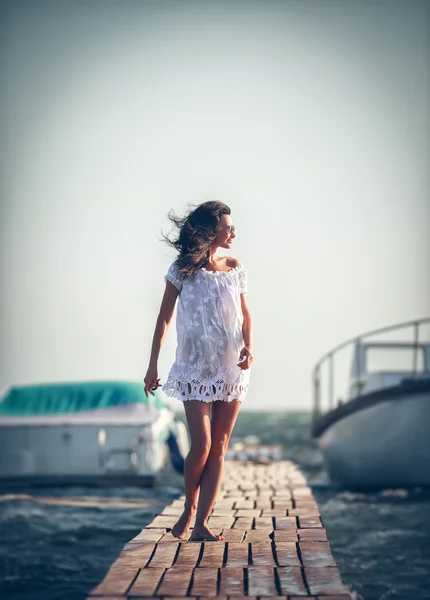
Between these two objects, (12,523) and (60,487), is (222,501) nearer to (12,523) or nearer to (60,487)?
(12,523)

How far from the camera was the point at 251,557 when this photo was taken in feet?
15.5

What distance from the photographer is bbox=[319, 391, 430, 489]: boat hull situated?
13211mm

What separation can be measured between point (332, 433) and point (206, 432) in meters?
10.5

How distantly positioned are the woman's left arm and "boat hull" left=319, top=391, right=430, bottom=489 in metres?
8.59

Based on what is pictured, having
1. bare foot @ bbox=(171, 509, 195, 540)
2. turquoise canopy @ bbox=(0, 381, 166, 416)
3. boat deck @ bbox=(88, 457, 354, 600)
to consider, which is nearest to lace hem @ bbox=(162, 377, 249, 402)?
bare foot @ bbox=(171, 509, 195, 540)

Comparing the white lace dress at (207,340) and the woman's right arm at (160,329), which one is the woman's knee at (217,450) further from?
the woman's right arm at (160,329)

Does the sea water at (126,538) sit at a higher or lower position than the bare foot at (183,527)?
lower

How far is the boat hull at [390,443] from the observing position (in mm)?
13211

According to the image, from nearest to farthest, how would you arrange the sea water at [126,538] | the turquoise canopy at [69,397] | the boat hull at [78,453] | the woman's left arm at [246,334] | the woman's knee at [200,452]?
the woman's knee at [200,452]
the woman's left arm at [246,334]
the sea water at [126,538]
the boat hull at [78,453]
the turquoise canopy at [69,397]

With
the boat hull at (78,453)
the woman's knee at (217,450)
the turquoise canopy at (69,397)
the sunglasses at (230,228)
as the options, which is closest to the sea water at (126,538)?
the boat hull at (78,453)

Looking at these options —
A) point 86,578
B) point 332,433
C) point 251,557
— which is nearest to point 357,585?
point 86,578

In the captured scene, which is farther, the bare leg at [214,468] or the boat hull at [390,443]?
the boat hull at [390,443]

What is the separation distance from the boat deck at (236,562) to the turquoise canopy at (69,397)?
9812 millimetres

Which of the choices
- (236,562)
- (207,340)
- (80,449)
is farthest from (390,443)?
(236,562)
